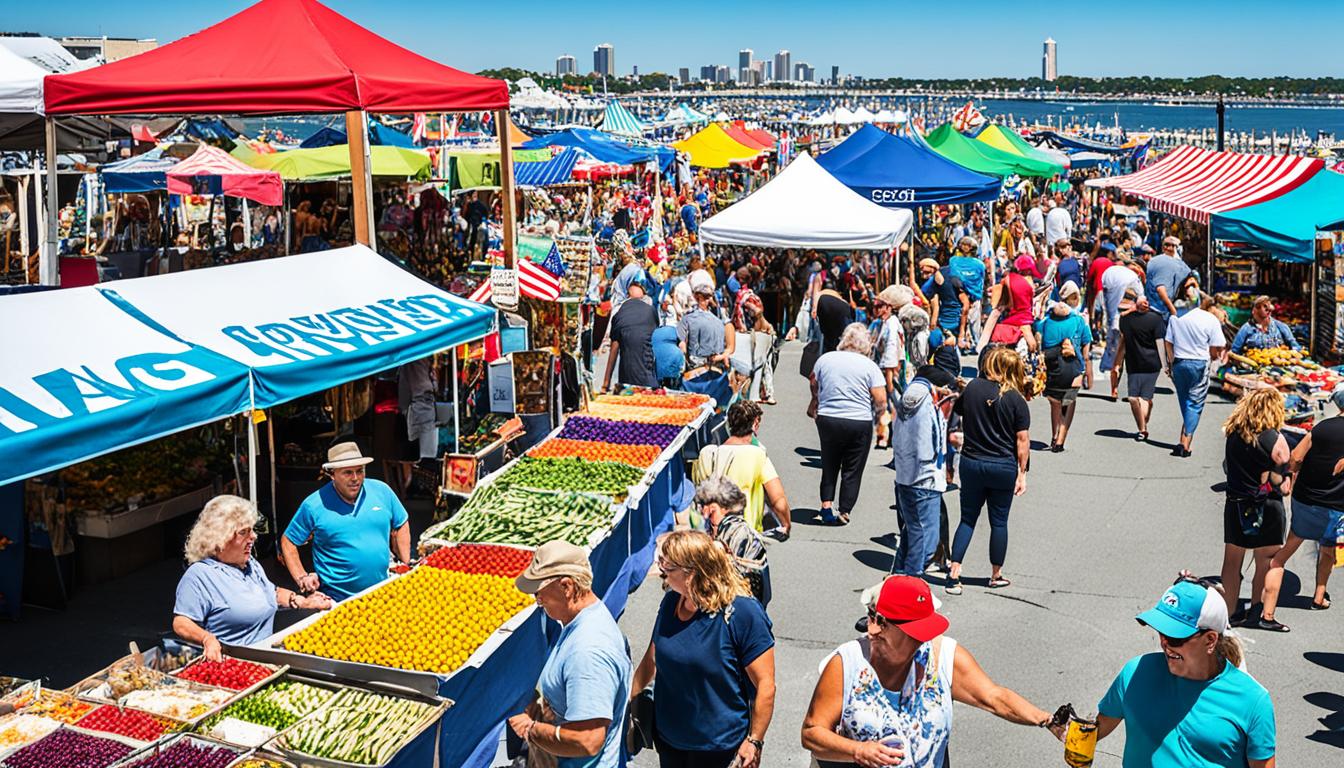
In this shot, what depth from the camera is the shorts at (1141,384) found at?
12.0 metres

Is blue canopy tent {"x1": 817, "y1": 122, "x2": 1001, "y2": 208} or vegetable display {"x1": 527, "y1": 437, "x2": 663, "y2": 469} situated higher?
blue canopy tent {"x1": 817, "y1": 122, "x2": 1001, "y2": 208}

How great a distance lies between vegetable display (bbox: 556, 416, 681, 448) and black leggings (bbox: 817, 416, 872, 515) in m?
1.16

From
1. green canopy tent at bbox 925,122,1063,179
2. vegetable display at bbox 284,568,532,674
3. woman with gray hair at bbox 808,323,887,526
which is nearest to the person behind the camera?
vegetable display at bbox 284,568,532,674

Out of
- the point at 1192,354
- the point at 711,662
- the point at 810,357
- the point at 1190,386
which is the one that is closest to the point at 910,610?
the point at 711,662

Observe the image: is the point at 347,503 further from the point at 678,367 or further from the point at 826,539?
the point at 678,367

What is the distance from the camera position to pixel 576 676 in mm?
4180

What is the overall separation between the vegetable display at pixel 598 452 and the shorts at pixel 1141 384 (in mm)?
5477

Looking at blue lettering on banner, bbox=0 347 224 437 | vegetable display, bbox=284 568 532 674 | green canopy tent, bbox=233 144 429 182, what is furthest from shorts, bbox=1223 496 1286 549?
green canopy tent, bbox=233 144 429 182

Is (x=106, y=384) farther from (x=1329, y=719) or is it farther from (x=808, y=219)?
(x=808, y=219)

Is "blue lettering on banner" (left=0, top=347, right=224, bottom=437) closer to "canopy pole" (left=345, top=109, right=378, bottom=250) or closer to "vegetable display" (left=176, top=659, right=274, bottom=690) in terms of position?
"vegetable display" (left=176, top=659, right=274, bottom=690)

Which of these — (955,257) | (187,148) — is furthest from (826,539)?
(187,148)

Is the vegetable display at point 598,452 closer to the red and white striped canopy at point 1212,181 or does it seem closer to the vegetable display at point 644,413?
the vegetable display at point 644,413

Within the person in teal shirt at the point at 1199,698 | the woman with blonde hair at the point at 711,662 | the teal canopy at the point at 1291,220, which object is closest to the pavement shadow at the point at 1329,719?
the person in teal shirt at the point at 1199,698

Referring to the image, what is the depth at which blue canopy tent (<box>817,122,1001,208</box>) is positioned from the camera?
16.5 metres
